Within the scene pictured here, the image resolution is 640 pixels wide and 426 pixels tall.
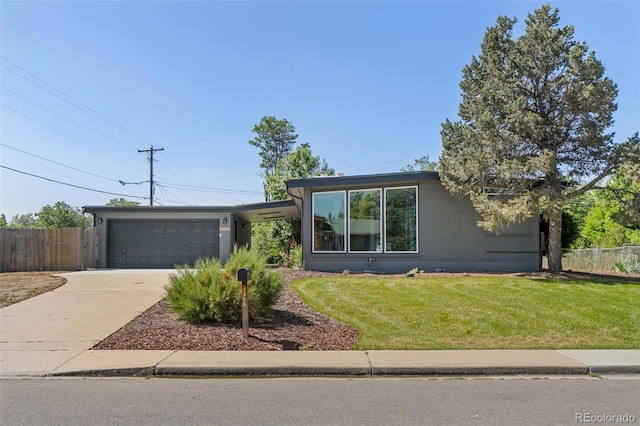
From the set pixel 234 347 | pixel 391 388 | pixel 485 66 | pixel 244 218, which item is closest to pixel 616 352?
pixel 391 388

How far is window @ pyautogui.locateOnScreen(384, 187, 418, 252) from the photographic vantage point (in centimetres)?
1647

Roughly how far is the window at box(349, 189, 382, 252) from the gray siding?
3.77 ft

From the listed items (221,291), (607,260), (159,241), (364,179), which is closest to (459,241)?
(364,179)

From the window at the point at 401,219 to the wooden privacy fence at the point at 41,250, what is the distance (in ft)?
44.6

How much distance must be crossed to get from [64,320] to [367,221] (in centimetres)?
1045

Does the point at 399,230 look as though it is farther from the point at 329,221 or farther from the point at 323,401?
the point at 323,401

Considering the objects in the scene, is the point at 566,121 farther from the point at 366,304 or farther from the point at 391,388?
the point at 391,388

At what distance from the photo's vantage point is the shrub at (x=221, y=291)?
8641 millimetres

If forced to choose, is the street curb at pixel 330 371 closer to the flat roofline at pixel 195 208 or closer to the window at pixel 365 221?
the window at pixel 365 221

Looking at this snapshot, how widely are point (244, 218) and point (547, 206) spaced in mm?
15860

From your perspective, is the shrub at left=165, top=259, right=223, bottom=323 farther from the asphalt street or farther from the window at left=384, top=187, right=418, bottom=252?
the window at left=384, top=187, right=418, bottom=252

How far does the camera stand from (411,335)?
26.7 feet

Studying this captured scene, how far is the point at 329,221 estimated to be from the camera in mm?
17062

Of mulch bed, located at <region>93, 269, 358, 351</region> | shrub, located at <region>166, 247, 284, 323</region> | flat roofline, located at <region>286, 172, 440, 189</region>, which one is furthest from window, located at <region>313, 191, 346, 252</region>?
shrub, located at <region>166, 247, 284, 323</region>
